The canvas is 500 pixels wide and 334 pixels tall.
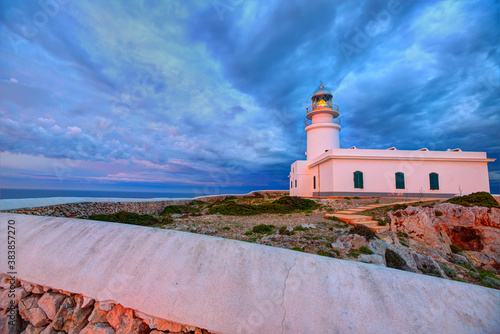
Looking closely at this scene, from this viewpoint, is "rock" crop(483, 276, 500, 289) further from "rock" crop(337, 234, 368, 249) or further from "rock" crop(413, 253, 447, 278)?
"rock" crop(337, 234, 368, 249)

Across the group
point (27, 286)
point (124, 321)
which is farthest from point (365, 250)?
point (27, 286)

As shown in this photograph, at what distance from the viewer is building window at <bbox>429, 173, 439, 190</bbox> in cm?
1516

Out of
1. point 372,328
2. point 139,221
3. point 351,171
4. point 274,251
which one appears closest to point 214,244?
point 274,251

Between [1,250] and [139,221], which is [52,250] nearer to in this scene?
[1,250]

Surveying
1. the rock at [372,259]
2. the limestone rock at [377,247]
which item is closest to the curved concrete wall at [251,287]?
the rock at [372,259]

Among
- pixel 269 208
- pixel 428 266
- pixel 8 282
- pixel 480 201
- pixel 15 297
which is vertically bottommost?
pixel 428 266

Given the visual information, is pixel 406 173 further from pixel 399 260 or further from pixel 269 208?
pixel 399 260

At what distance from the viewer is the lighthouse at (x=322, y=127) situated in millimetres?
19172

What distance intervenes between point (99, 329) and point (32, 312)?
0.92 m

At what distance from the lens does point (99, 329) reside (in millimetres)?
1780

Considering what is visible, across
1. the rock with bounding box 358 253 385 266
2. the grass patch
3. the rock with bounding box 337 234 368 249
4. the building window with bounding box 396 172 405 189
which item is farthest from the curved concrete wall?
the building window with bounding box 396 172 405 189

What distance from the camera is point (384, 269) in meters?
1.54

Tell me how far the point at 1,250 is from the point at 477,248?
10.7m

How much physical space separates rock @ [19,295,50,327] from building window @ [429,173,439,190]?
1980cm
